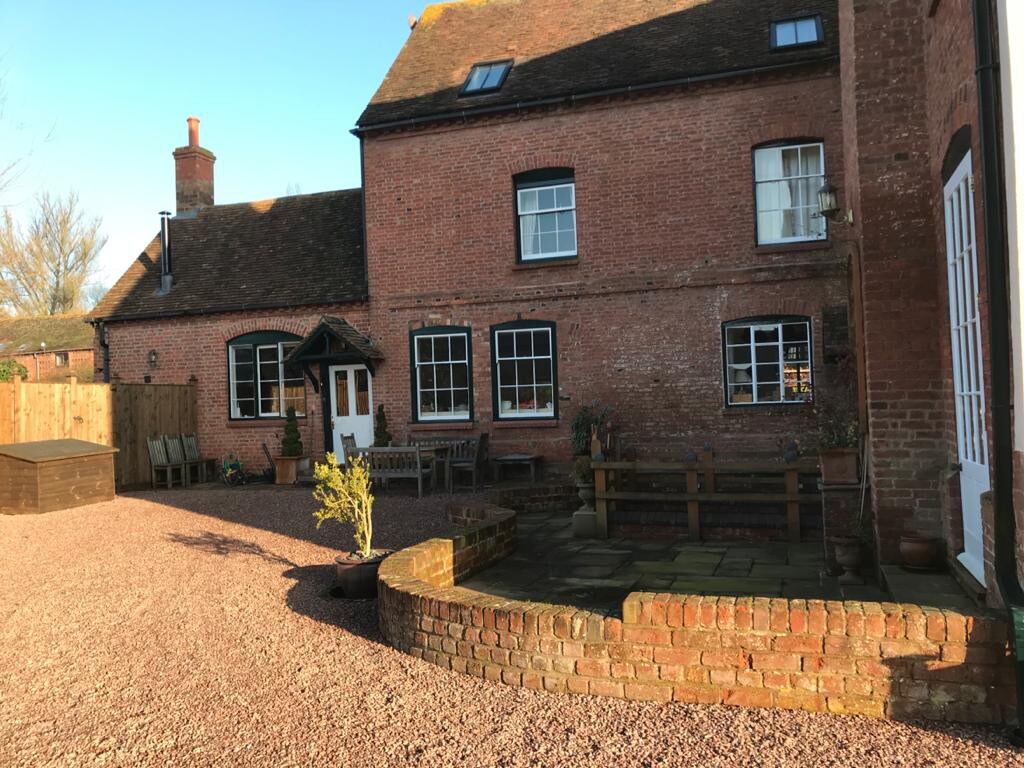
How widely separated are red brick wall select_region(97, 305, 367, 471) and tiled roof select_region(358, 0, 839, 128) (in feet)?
15.2

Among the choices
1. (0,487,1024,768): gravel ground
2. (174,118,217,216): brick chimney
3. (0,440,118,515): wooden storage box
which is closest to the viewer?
(0,487,1024,768): gravel ground

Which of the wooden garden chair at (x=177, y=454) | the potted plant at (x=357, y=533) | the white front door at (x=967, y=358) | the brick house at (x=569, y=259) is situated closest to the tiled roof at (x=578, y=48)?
the brick house at (x=569, y=259)

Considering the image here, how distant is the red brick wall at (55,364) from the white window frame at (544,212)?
26727mm

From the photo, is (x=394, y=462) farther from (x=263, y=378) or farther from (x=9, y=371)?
(x=9, y=371)

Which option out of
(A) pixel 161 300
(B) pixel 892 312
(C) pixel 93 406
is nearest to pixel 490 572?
(B) pixel 892 312

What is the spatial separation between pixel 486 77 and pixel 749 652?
45.2ft

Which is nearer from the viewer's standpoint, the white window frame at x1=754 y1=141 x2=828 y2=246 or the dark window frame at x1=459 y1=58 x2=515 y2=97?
the white window frame at x1=754 y1=141 x2=828 y2=246

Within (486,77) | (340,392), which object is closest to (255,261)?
(340,392)

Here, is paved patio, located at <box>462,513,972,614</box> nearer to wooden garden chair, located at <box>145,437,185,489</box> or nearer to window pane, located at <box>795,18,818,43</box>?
window pane, located at <box>795,18,818,43</box>

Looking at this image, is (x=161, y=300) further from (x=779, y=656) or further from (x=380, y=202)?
(x=779, y=656)

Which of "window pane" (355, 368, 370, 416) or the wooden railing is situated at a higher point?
"window pane" (355, 368, 370, 416)

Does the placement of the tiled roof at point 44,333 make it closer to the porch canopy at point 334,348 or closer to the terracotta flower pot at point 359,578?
the porch canopy at point 334,348

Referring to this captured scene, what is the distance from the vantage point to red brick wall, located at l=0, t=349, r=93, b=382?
34500mm

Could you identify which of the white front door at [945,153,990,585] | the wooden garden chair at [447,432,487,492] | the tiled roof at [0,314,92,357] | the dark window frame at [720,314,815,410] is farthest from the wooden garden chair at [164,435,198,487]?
the tiled roof at [0,314,92,357]
